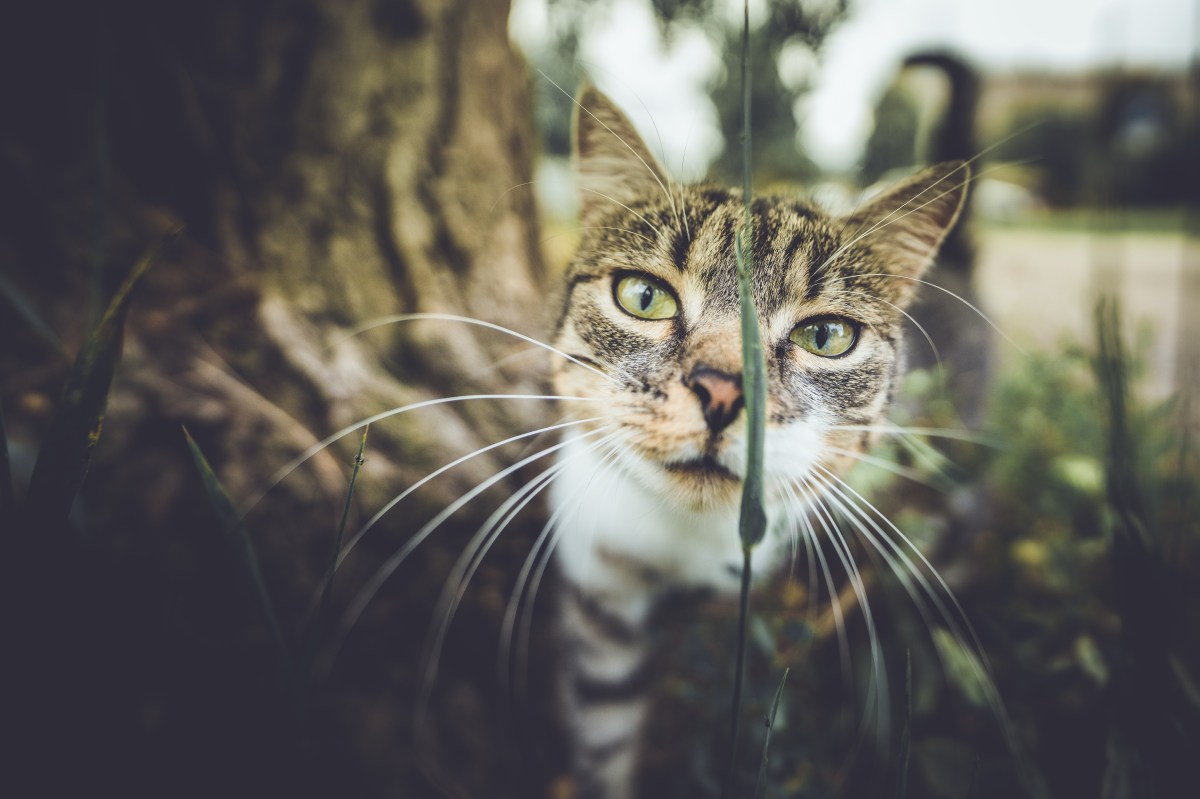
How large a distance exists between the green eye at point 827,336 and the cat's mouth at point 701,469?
18cm

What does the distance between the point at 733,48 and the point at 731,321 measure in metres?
0.62

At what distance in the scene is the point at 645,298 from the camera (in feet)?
2.49

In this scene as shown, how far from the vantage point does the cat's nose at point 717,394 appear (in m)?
0.60

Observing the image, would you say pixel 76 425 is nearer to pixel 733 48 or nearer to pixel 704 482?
pixel 704 482

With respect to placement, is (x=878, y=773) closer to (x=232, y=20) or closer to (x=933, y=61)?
(x=933, y=61)

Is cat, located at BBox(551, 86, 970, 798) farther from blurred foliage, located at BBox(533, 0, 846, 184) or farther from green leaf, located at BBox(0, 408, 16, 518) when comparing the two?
green leaf, located at BBox(0, 408, 16, 518)

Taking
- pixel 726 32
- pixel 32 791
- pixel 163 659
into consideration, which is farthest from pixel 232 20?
pixel 32 791

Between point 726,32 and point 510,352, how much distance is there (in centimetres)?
79

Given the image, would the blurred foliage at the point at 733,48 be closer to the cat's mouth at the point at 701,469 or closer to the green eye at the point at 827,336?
the green eye at the point at 827,336

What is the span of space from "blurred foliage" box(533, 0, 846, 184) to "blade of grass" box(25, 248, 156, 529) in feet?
2.21

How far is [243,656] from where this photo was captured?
2.85ft

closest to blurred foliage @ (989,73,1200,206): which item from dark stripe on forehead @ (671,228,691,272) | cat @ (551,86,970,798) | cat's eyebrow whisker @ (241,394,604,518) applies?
cat @ (551,86,970,798)

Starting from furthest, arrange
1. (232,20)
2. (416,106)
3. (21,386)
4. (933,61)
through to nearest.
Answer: (933,61), (416,106), (232,20), (21,386)

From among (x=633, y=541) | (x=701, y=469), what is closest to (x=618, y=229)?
(x=701, y=469)
